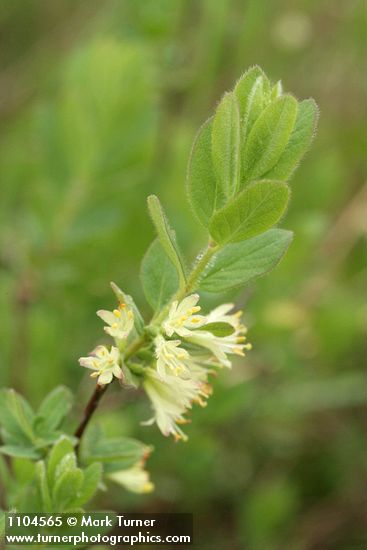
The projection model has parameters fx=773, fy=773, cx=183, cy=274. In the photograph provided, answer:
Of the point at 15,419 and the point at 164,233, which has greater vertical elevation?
the point at 164,233

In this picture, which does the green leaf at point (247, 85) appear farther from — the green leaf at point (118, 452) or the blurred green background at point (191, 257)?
the blurred green background at point (191, 257)

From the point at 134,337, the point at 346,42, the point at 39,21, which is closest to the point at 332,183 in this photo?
the point at 346,42

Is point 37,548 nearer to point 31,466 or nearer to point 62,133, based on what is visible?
point 31,466

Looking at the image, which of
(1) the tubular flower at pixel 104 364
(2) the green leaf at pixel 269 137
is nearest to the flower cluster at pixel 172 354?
(1) the tubular flower at pixel 104 364

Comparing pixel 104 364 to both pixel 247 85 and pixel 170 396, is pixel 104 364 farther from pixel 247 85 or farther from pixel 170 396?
pixel 247 85

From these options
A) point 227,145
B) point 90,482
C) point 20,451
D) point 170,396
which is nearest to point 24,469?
point 20,451

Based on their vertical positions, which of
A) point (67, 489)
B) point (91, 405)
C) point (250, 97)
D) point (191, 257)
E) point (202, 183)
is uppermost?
point (191, 257)
